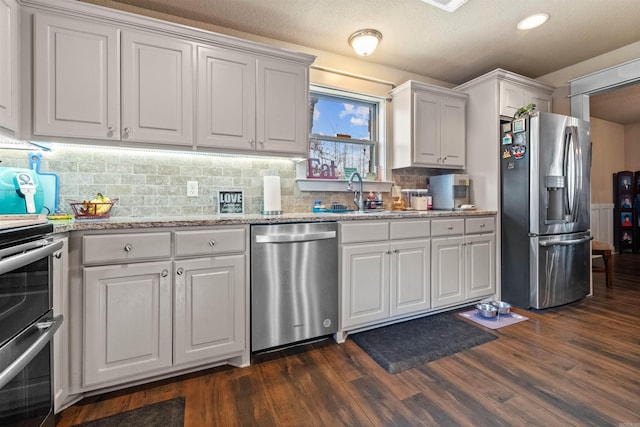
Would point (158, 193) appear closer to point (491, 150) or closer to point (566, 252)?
point (491, 150)

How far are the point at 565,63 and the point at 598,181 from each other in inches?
144

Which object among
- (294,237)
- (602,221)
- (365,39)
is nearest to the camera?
(294,237)

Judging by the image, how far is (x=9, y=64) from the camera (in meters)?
1.61

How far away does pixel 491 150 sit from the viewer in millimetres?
3094

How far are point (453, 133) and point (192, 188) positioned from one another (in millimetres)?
2671

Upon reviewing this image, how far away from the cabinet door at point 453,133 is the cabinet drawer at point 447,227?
0.76 metres

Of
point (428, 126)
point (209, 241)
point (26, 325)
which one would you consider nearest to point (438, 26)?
point (428, 126)

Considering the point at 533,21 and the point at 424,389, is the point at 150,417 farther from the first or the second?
the point at 533,21

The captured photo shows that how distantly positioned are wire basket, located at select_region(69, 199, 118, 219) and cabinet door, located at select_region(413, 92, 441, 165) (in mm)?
2614

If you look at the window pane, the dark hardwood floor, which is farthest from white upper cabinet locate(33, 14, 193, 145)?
the dark hardwood floor

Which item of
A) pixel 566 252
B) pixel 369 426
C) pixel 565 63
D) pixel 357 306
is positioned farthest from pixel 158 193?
pixel 565 63

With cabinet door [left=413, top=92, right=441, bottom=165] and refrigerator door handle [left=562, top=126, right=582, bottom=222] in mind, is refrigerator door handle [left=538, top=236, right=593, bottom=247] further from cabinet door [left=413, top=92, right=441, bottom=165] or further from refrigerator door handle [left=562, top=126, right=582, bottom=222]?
cabinet door [left=413, top=92, right=441, bottom=165]

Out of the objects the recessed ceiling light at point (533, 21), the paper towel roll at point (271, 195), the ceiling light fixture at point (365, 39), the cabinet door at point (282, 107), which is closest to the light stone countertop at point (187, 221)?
the paper towel roll at point (271, 195)

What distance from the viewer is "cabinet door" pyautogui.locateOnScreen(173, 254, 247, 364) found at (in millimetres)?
1742
